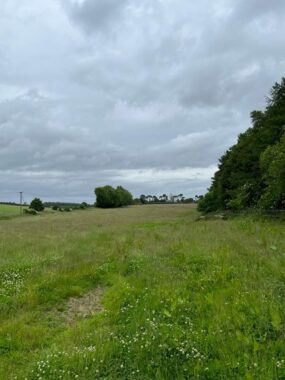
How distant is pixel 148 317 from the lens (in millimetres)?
6984

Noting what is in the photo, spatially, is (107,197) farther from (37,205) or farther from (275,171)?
(275,171)

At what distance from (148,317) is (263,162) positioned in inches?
931

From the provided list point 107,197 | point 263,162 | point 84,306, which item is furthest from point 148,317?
point 107,197

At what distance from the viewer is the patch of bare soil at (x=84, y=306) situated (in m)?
7.98

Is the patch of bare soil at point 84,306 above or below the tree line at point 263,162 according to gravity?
below

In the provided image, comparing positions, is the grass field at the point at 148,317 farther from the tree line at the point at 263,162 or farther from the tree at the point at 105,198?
the tree at the point at 105,198

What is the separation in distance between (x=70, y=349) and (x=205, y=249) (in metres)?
8.53

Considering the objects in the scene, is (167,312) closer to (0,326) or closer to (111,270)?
(0,326)

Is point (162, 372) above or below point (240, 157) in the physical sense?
below

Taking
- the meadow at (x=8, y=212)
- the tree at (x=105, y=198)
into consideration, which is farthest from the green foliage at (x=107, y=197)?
the meadow at (x=8, y=212)

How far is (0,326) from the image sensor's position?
23.7ft

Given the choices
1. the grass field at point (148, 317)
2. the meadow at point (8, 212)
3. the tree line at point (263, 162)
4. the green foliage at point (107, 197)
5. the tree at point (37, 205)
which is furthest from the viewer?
the green foliage at point (107, 197)

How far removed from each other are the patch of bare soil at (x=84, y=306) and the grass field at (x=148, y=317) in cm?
3

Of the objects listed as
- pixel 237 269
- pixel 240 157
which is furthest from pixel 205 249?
pixel 240 157
